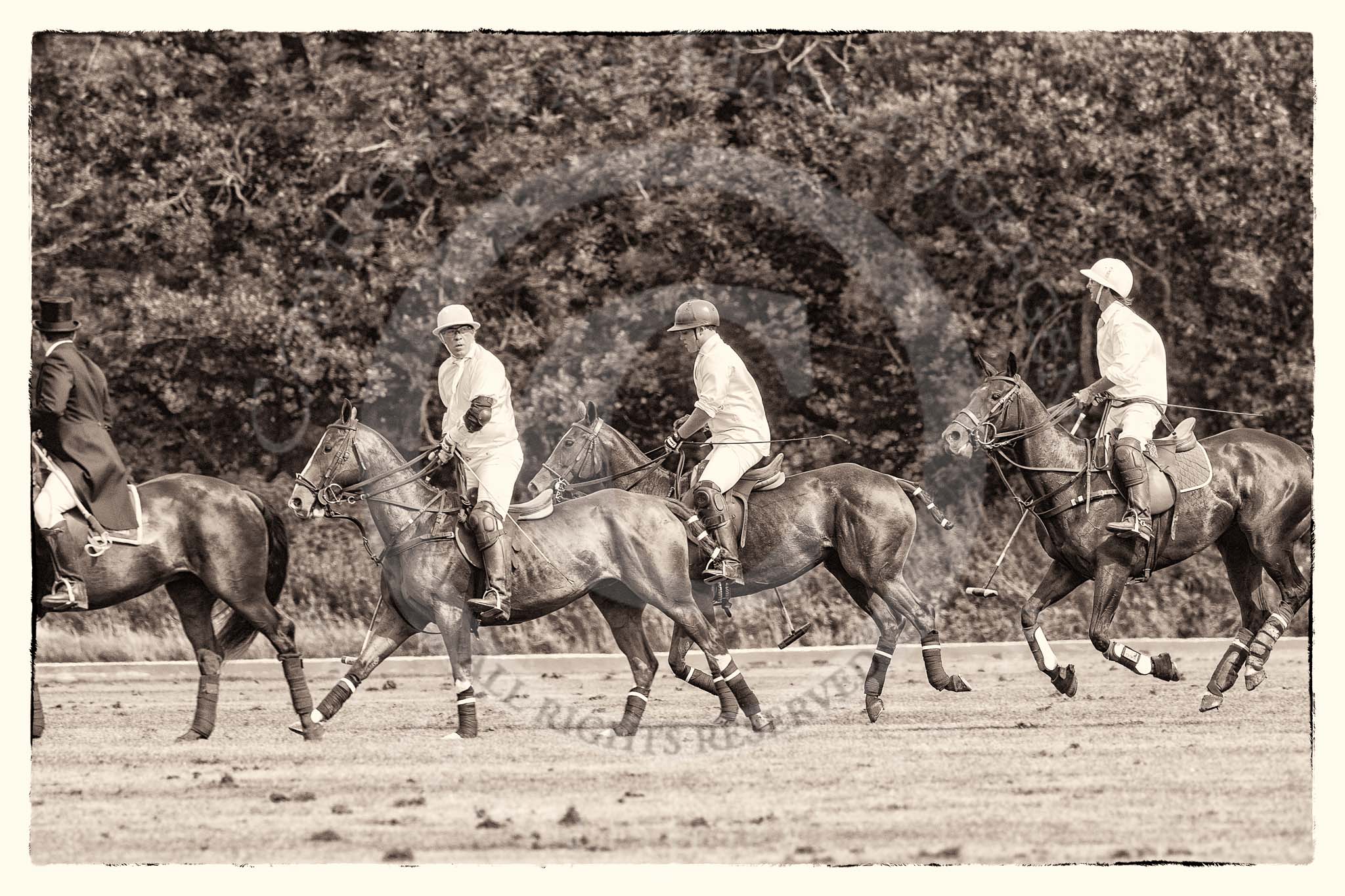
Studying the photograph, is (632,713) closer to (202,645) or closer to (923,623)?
(923,623)

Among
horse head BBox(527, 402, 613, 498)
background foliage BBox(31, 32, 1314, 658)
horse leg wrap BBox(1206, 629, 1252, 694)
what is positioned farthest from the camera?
background foliage BBox(31, 32, 1314, 658)

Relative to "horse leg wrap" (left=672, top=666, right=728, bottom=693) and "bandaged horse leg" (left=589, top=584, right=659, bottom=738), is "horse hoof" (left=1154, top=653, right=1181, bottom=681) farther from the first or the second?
"bandaged horse leg" (left=589, top=584, right=659, bottom=738)

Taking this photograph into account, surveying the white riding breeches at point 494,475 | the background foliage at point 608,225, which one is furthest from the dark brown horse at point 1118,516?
the background foliage at point 608,225

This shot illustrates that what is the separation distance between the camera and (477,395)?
1427cm

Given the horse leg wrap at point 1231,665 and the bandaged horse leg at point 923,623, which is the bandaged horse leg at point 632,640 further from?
the horse leg wrap at point 1231,665

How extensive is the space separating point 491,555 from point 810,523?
9.11 ft

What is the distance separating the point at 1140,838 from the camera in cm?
1080

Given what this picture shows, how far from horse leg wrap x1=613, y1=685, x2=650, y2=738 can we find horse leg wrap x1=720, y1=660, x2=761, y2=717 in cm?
59

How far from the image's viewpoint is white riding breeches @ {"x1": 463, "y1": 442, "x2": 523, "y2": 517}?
14.4 m

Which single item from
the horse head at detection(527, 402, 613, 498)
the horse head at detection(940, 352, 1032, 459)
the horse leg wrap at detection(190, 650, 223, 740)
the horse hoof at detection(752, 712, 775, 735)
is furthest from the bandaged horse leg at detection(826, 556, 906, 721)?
the horse leg wrap at detection(190, 650, 223, 740)

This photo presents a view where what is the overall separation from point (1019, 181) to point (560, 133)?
534 cm

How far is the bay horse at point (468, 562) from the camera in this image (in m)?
14.3

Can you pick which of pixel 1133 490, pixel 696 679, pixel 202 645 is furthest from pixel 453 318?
pixel 1133 490

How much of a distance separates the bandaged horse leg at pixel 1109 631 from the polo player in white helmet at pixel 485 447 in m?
4.37
